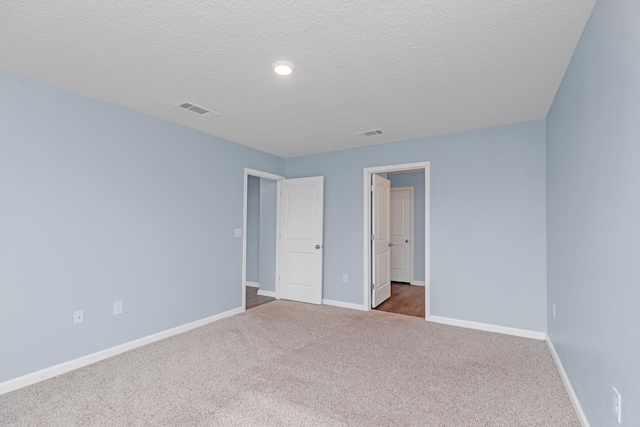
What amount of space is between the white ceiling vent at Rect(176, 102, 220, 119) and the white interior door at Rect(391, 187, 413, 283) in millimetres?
4780

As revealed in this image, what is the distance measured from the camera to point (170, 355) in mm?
3008

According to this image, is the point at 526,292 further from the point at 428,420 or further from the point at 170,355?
the point at 170,355

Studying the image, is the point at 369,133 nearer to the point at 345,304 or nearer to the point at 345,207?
the point at 345,207

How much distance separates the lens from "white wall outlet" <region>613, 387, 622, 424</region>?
1397 millimetres

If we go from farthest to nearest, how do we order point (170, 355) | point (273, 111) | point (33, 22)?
point (273, 111), point (170, 355), point (33, 22)

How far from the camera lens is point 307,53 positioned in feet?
7.11

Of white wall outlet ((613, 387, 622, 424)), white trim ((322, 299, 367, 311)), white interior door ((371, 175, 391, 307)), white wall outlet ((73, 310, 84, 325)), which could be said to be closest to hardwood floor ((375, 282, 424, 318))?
white interior door ((371, 175, 391, 307))

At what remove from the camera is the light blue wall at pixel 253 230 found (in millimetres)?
6570

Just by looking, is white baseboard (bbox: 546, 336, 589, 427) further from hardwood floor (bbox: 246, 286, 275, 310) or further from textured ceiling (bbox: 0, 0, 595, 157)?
hardwood floor (bbox: 246, 286, 275, 310)

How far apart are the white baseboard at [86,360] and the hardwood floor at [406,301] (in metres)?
2.67

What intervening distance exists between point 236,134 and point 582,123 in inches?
137

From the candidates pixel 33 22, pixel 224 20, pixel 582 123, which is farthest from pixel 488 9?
pixel 33 22

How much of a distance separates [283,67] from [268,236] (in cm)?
364

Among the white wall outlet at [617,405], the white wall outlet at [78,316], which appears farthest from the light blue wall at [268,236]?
the white wall outlet at [617,405]
